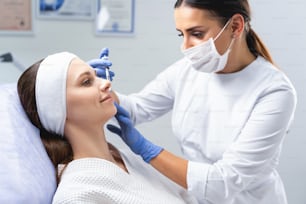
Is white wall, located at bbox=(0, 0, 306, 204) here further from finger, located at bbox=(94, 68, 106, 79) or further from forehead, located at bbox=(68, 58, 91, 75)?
forehead, located at bbox=(68, 58, 91, 75)

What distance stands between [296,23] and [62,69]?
4.42 ft

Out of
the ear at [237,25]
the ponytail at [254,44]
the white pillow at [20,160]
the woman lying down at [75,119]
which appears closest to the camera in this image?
the white pillow at [20,160]

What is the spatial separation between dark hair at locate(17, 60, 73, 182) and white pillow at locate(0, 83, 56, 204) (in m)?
0.02

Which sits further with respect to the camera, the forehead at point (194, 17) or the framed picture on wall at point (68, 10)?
the framed picture on wall at point (68, 10)

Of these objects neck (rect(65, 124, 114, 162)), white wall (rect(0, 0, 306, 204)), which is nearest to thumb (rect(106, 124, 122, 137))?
neck (rect(65, 124, 114, 162))

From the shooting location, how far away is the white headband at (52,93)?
3.78 feet

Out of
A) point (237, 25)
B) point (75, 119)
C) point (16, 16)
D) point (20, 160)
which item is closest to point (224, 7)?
point (237, 25)

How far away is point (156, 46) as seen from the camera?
2.00m

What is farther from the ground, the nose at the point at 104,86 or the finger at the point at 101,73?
the finger at the point at 101,73

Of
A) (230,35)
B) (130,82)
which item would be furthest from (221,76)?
(130,82)

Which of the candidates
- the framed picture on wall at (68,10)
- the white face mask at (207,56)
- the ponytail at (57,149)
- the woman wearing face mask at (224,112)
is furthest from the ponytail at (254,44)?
the framed picture on wall at (68,10)

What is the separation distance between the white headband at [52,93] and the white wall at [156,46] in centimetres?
77

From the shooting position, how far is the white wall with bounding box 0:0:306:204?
191 cm

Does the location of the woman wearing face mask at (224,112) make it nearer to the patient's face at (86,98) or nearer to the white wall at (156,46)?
the patient's face at (86,98)
